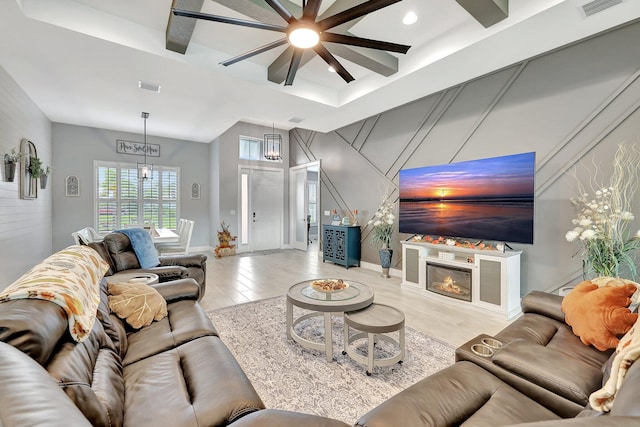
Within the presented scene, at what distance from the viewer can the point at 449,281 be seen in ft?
12.3

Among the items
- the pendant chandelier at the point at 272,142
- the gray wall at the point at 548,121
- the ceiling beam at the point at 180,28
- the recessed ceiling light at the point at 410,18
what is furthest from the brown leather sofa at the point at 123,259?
the pendant chandelier at the point at 272,142

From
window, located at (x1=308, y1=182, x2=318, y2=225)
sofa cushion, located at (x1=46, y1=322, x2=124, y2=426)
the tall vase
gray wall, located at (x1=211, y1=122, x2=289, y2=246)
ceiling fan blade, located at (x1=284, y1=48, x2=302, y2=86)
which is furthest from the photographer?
window, located at (x1=308, y1=182, x2=318, y2=225)

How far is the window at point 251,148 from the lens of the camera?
7664 millimetres

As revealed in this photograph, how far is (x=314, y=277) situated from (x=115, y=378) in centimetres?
383

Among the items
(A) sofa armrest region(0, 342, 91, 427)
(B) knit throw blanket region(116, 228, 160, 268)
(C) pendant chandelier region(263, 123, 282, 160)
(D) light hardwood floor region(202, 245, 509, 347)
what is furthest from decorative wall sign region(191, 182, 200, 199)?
(A) sofa armrest region(0, 342, 91, 427)

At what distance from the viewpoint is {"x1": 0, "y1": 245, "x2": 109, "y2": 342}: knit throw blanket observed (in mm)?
1209

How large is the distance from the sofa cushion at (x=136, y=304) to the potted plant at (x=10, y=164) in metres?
3.02

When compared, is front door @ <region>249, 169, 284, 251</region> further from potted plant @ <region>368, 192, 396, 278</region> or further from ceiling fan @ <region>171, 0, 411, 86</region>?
ceiling fan @ <region>171, 0, 411, 86</region>

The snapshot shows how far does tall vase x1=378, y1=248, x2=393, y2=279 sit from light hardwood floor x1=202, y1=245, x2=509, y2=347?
0.13 m

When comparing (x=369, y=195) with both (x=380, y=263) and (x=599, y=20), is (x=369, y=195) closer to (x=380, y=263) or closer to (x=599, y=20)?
(x=380, y=263)

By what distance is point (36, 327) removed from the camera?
1001mm

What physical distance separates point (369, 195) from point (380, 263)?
1367 millimetres

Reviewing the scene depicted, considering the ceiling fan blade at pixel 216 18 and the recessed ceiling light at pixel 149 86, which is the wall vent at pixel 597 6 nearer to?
the ceiling fan blade at pixel 216 18

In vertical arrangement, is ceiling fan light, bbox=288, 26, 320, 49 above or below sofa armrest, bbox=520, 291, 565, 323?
above
